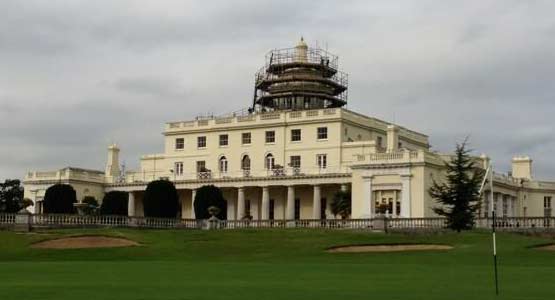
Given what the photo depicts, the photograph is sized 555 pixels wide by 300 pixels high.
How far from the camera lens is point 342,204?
80438 millimetres

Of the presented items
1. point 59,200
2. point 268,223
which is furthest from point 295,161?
point 59,200

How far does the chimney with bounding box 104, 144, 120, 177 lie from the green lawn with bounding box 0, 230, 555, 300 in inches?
1666

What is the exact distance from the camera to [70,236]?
54.7m

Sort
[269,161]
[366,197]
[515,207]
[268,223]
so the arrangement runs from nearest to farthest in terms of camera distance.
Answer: [268,223] → [366,197] → [515,207] → [269,161]

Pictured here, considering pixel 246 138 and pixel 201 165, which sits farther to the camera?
pixel 201 165

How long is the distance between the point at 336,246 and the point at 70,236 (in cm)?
1645

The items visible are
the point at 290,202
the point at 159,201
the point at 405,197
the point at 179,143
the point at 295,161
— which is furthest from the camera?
the point at 179,143

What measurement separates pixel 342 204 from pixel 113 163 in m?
30.7

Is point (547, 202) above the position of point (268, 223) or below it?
above

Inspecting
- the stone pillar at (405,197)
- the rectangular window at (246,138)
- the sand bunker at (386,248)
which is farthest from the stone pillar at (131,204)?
the sand bunker at (386,248)

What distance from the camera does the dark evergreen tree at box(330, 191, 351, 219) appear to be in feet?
264

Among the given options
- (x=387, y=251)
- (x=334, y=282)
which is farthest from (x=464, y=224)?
(x=334, y=282)

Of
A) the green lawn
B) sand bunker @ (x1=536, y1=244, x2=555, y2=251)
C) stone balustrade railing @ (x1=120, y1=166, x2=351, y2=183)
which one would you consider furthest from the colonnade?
sand bunker @ (x1=536, y1=244, x2=555, y2=251)

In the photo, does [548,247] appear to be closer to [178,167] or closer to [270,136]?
[270,136]
